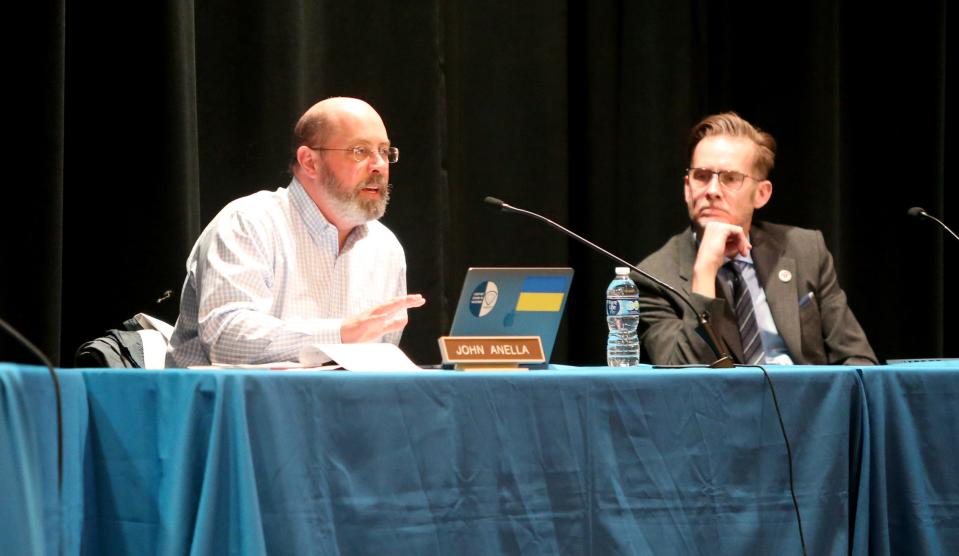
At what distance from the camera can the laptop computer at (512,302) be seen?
236cm

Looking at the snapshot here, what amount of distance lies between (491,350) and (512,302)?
152 millimetres

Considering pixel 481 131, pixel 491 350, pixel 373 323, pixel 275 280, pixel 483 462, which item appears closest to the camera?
pixel 483 462

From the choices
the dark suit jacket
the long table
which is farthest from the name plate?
the dark suit jacket

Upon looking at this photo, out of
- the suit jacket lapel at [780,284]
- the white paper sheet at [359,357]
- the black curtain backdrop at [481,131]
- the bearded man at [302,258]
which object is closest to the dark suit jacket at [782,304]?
the suit jacket lapel at [780,284]

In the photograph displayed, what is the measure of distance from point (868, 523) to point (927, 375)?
12.3 inches

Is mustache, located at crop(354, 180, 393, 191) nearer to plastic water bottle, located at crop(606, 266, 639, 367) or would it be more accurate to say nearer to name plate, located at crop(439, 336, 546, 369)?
plastic water bottle, located at crop(606, 266, 639, 367)

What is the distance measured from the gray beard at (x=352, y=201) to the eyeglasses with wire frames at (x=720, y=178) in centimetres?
98

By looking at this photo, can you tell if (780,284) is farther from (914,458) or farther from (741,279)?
(914,458)

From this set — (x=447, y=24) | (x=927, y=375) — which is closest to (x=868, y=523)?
(x=927, y=375)

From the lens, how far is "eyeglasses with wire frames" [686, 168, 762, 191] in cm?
354

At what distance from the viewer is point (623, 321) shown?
10.0 ft

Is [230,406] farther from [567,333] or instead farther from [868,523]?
[567,333]

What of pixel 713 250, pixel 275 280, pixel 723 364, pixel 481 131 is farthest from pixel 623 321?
pixel 481 131

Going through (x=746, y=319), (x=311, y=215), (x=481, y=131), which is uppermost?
(x=481, y=131)
